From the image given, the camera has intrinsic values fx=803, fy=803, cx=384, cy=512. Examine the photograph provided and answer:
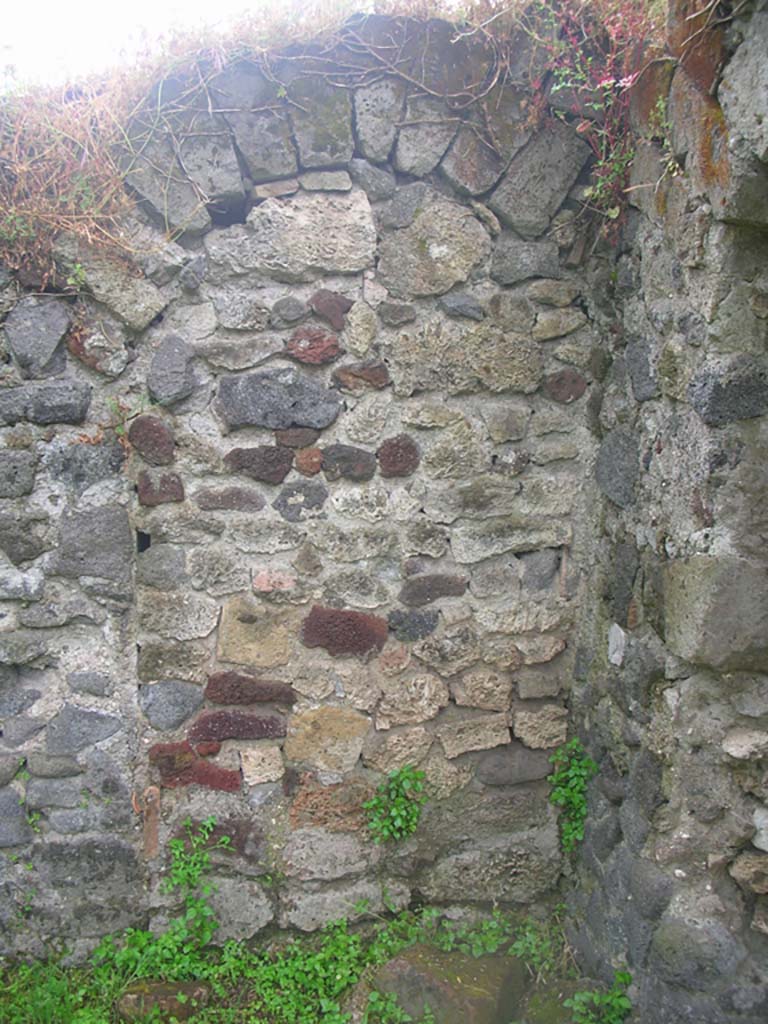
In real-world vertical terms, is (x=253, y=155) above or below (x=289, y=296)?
above

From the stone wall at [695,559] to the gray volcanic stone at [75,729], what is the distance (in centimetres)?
160

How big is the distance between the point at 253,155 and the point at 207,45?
33 centimetres

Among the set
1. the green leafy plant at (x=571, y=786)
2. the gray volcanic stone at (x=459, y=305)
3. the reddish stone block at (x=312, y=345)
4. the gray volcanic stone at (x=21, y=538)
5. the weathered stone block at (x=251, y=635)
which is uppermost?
the gray volcanic stone at (x=459, y=305)

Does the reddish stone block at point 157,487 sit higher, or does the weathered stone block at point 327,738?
the reddish stone block at point 157,487

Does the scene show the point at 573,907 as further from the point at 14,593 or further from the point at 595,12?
the point at 595,12

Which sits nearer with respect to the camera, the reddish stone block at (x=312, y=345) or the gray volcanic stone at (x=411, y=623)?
the reddish stone block at (x=312, y=345)

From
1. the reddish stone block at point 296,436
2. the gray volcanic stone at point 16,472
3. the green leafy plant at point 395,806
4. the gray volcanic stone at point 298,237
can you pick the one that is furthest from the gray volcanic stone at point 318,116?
the green leafy plant at point 395,806

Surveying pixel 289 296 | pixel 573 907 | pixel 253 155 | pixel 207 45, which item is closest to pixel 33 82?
pixel 207 45

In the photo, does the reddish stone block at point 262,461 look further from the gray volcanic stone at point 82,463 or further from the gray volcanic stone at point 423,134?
the gray volcanic stone at point 423,134

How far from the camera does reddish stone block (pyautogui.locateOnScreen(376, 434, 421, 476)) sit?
2.55m

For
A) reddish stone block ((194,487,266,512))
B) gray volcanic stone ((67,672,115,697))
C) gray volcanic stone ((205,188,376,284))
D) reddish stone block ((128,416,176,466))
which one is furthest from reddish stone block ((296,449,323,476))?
gray volcanic stone ((67,672,115,697))

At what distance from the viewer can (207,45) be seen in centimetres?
236

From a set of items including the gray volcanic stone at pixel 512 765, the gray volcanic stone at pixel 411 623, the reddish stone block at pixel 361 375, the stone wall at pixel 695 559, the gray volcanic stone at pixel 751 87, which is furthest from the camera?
the gray volcanic stone at pixel 512 765

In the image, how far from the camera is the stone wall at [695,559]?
1.94 meters
